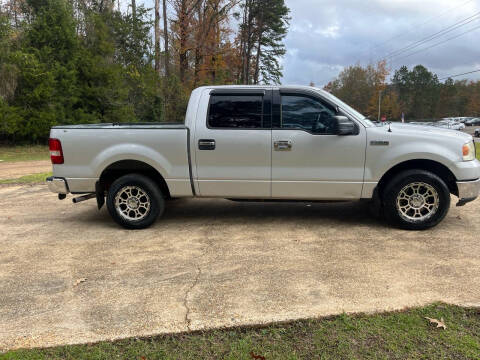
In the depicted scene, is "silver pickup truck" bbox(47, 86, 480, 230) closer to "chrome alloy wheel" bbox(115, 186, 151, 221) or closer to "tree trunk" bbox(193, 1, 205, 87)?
"chrome alloy wheel" bbox(115, 186, 151, 221)

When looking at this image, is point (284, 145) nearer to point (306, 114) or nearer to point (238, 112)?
point (306, 114)

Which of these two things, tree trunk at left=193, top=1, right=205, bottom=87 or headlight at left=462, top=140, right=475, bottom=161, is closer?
headlight at left=462, top=140, right=475, bottom=161

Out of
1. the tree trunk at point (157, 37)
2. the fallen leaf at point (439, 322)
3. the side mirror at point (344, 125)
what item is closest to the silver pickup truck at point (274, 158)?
the side mirror at point (344, 125)

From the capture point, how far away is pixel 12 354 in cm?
256

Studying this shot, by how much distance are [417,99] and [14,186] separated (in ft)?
289

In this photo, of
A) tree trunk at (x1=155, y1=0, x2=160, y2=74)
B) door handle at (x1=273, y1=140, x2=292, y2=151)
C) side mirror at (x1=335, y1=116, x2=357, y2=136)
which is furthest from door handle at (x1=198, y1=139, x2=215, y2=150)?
tree trunk at (x1=155, y1=0, x2=160, y2=74)

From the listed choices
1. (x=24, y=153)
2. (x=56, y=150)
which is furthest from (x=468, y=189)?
(x=24, y=153)

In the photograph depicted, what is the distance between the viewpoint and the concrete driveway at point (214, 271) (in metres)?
3.04

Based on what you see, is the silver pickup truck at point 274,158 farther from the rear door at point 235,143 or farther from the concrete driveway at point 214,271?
the concrete driveway at point 214,271

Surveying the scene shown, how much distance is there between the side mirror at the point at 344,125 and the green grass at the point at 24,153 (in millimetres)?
15112

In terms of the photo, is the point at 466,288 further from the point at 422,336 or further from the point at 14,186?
the point at 14,186

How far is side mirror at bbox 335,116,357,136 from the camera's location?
15.7 ft

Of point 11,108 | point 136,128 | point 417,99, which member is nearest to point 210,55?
point 11,108

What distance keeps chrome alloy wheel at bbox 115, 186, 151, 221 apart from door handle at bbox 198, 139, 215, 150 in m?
1.04
